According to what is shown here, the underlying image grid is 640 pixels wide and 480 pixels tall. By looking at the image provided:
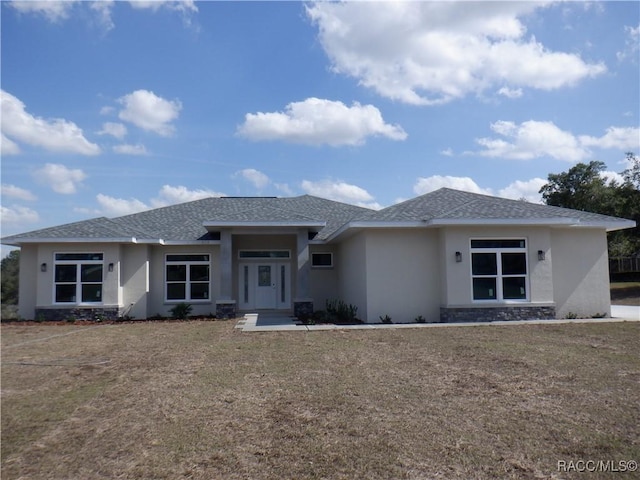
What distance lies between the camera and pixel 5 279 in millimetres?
30844

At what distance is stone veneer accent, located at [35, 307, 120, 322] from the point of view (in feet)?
56.3

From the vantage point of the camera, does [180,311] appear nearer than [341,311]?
No

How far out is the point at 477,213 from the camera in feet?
48.0

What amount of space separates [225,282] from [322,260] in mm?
4511

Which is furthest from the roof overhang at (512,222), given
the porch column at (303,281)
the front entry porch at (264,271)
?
the front entry porch at (264,271)

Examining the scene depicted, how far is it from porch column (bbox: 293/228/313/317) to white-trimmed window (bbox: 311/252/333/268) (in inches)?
80.1

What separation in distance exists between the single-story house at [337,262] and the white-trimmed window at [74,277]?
0.12ft

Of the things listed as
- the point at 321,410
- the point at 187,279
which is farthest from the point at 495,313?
the point at 187,279

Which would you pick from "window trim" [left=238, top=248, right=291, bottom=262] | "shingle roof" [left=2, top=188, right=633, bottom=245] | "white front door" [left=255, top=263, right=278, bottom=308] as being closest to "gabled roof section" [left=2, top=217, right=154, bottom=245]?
"shingle roof" [left=2, top=188, right=633, bottom=245]

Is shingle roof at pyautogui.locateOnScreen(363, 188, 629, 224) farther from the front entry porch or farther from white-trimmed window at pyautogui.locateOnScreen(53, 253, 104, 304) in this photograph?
white-trimmed window at pyautogui.locateOnScreen(53, 253, 104, 304)

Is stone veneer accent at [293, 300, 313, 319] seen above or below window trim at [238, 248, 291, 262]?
below

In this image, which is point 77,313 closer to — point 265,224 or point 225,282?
point 225,282

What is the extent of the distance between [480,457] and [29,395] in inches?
225

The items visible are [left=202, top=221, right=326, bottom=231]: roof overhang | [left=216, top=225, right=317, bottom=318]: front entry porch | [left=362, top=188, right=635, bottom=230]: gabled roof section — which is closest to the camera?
[left=362, top=188, right=635, bottom=230]: gabled roof section
